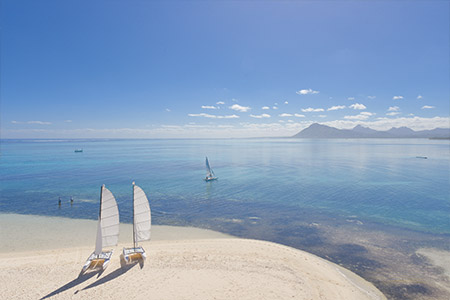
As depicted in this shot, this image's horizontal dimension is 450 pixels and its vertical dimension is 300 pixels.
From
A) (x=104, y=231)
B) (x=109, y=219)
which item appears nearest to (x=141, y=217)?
(x=109, y=219)

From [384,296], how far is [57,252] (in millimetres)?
29762

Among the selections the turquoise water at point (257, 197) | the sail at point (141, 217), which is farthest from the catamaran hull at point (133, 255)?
the turquoise water at point (257, 197)

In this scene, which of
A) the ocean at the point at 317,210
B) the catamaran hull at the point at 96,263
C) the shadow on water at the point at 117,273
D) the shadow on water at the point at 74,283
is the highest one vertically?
the catamaran hull at the point at 96,263

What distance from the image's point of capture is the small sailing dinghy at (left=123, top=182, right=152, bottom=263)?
68.9ft

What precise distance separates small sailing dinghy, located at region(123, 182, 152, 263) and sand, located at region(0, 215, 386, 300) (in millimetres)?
884

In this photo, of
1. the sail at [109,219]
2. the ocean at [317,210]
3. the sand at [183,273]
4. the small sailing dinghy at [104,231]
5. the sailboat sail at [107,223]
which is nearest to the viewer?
the sand at [183,273]

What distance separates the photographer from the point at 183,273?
19.4 meters

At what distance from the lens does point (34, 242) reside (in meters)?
26.9

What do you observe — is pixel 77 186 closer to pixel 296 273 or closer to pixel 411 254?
pixel 296 273

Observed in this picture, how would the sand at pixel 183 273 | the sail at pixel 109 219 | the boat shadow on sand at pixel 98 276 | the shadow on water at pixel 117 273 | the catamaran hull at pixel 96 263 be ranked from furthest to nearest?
the sail at pixel 109 219 → the catamaran hull at pixel 96 263 → the shadow on water at pixel 117 273 → the boat shadow on sand at pixel 98 276 → the sand at pixel 183 273

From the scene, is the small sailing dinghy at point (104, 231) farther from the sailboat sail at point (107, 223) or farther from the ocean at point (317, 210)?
the ocean at point (317, 210)

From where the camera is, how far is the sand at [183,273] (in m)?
17.1

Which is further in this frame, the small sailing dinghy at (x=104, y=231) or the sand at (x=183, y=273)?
the small sailing dinghy at (x=104, y=231)

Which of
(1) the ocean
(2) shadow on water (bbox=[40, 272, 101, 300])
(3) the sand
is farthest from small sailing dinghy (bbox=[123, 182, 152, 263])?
(1) the ocean
